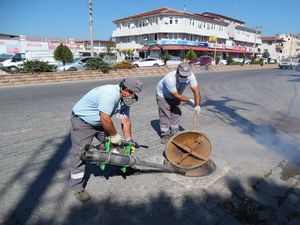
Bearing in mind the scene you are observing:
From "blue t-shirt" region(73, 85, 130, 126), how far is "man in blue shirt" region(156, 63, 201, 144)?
149 centimetres

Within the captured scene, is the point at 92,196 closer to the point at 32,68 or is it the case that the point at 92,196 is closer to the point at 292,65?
the point at 32,68

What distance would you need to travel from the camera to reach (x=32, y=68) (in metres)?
14.6

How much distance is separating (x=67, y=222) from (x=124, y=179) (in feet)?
3.55

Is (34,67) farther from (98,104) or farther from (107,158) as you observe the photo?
(107,158)

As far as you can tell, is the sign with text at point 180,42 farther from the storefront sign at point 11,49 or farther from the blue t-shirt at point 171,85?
the blue t-shirt at point 171,85

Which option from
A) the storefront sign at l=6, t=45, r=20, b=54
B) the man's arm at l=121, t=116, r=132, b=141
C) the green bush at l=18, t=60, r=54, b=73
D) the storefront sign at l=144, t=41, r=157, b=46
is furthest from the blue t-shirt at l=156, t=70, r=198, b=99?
the storefront sign at l=144, t=41, r=157, b=46

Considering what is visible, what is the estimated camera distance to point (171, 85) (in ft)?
14.5

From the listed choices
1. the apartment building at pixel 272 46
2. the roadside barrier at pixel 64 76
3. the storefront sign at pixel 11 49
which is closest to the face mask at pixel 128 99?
the roadside barrier at pixel 64 76

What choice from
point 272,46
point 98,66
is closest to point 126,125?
point 98,66

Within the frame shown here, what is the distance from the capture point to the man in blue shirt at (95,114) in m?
Result: 2.82

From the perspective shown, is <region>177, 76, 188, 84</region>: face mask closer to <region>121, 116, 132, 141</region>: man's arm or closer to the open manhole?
the open manhole

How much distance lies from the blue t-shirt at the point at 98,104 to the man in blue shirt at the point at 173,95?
1.49 meters

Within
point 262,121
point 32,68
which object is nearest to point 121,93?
point 262,121

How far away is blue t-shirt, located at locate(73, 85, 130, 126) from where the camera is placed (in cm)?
279
